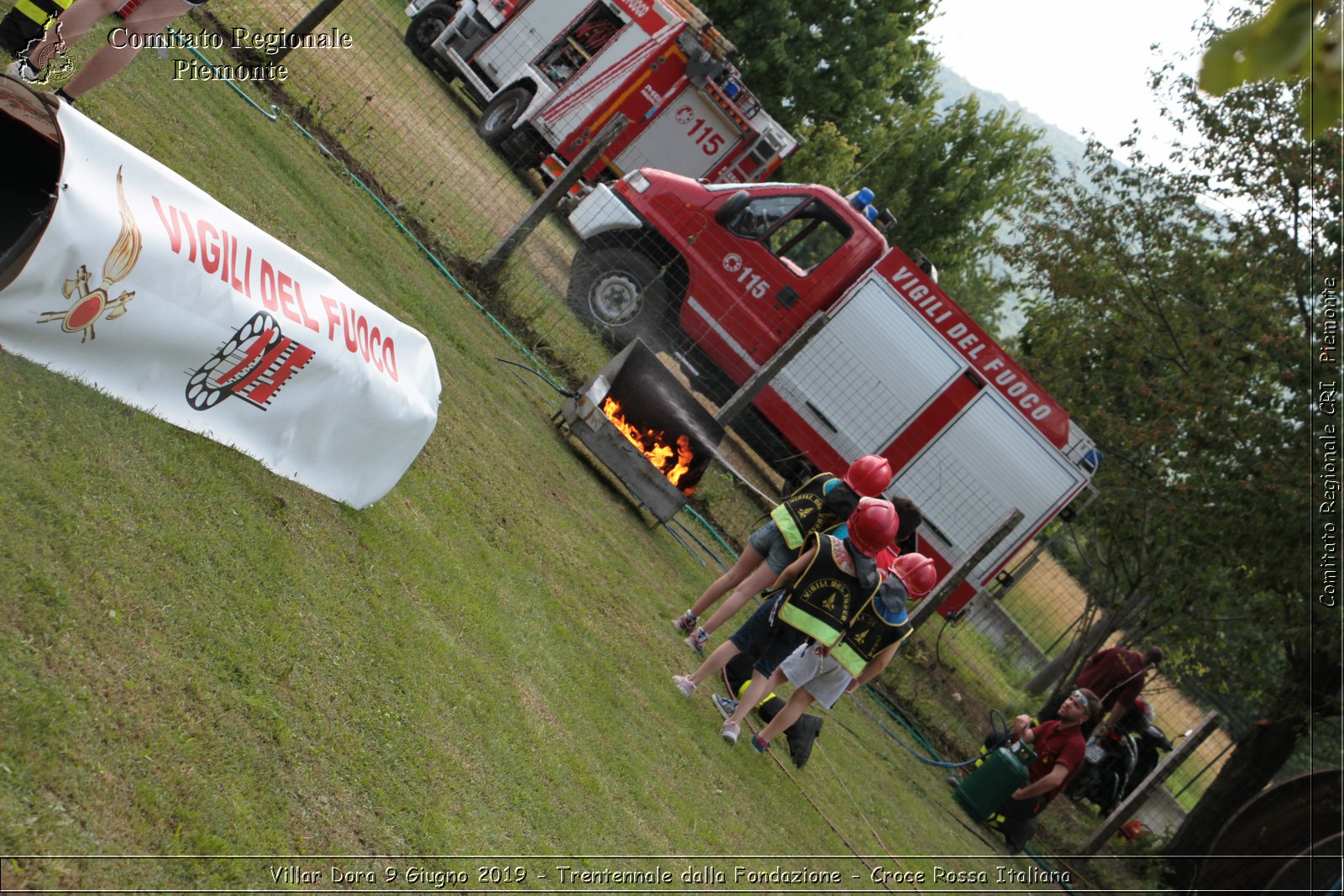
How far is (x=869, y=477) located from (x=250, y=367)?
487 centimetres

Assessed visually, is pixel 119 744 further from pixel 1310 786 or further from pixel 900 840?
pixel 1310 786

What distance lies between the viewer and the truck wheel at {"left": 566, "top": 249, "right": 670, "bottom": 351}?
48.3 ft

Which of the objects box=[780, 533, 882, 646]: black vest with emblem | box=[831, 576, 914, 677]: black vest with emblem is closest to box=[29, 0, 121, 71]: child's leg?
box=[780, 533, 882, 646]: black vest with emblem

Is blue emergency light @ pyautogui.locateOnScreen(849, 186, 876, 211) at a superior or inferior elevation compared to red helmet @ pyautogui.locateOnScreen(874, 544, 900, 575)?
superior

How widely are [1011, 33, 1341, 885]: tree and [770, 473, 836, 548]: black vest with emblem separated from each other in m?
6.97

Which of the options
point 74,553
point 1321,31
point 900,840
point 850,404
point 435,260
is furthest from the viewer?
point 850,404

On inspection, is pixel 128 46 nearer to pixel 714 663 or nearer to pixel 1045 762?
pixel 714 663

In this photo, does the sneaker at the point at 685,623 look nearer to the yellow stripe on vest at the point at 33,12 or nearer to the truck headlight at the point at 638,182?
the yellow stripe on vest at the point at 33,12

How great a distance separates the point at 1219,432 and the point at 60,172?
1362cm

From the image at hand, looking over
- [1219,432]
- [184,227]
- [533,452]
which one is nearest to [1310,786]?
[1219,432]

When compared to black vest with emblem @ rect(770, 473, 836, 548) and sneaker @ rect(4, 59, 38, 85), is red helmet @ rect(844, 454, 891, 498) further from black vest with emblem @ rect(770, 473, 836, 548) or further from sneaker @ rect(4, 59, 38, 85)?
sneaker @ rect(4, 59, 38, 85)

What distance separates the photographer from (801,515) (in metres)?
8.71

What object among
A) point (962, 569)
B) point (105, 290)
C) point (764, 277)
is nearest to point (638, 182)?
point (764, 277)

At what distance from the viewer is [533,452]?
382 inches
